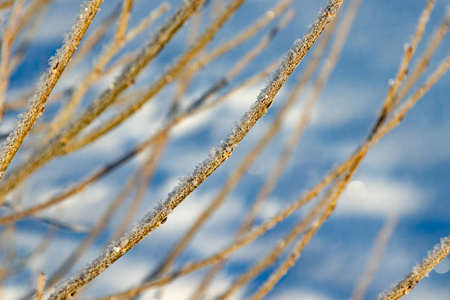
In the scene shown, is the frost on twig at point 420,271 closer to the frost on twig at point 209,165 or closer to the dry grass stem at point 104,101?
the frost on twig at point 209,165

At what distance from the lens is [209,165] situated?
464mm

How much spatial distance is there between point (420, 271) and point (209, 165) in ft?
0.93

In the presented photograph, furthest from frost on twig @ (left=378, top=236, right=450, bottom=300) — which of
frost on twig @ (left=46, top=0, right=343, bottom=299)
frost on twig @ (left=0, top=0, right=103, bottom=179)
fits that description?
frost on twig @ (left=0, top=0, right=103, bottom=179)

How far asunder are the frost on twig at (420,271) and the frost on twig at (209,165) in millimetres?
266

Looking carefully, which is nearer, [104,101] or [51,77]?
[51,77]

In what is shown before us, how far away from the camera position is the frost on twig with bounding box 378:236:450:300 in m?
0.51

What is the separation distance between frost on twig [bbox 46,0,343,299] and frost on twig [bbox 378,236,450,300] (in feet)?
0.87

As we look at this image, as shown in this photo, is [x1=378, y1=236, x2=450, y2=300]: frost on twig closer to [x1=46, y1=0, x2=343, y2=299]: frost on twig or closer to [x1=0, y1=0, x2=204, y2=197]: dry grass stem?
Result: [x1=46, y1=0, x2=343, y2=299]: frost on twig

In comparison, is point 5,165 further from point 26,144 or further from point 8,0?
point 26,144

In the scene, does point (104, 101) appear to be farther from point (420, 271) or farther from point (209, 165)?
point (420, 271)

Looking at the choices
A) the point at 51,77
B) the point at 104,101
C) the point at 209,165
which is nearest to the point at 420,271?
the point at 209,165

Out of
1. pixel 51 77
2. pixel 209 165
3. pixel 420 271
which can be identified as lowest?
pixel 420 271

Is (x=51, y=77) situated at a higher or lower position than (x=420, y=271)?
higher

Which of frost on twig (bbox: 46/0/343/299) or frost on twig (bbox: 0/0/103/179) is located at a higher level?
frost on twig (bbox: 0/0/103/179)
